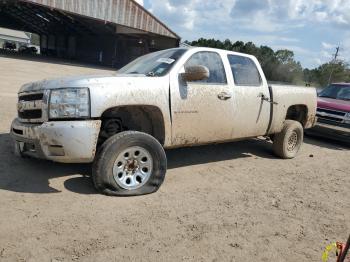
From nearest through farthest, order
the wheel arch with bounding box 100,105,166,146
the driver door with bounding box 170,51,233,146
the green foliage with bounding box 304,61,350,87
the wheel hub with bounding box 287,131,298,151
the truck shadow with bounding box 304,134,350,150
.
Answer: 1. the wheel arch with bounding box 100,105,166,146
2. the driver door with bounding box 170,51,233,146
3. the wheel hub with bounding box 287,131,298,151
4. the truck shadow with bounding box 304,134,350,150
5. the green foliage with bounding box 304,61,350,87

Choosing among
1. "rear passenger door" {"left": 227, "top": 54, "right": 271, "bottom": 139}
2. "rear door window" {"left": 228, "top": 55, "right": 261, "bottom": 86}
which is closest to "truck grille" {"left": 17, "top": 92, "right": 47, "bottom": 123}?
"rear passenger door" {"left": 227, "top": 54, "right": 271, "bottom": 139}

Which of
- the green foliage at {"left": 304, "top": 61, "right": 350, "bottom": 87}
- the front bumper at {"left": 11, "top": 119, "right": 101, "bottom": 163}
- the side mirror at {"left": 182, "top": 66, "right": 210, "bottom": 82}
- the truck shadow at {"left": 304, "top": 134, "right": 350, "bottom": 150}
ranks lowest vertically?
the truck shadow at {"left": 304, "top": 134, "right": 350, "bottom": 150}

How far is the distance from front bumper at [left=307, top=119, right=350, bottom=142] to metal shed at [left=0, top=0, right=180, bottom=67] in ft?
63.1

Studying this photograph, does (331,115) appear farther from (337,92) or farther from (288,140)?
(288,140)

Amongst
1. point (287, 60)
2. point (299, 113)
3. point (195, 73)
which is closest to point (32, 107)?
point (195, 73)

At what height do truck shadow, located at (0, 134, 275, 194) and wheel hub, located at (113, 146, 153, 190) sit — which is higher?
wheel hub, located at (113, 146, 153, 190)

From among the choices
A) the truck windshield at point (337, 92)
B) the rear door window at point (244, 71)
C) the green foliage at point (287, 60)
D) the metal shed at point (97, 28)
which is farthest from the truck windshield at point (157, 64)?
the green foliage at point (287, 60)

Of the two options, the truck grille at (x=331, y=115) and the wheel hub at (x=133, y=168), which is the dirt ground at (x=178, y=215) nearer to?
the wheel hub at (x=133, y=168)

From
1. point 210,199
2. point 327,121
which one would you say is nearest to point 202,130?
point 210,199

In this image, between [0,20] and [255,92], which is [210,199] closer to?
[255,92]

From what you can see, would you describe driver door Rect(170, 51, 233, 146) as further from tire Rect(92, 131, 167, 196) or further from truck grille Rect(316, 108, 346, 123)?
truck grille Rect(316, 108, 346, 123)

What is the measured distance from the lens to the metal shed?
81.8 feet

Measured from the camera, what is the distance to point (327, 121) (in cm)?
958

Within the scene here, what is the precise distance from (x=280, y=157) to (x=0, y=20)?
174 feet
